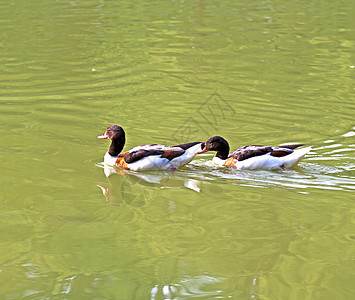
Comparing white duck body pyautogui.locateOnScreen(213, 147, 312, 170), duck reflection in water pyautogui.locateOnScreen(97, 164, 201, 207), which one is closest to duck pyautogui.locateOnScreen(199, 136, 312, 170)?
white duck body pyautogui.locateOnScreen(213, 147, 312, 170)

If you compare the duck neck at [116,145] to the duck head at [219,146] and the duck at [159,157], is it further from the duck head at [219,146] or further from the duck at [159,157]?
the duck head at [219,146]

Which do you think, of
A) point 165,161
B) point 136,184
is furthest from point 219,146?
point 136,184

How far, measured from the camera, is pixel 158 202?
814 cm

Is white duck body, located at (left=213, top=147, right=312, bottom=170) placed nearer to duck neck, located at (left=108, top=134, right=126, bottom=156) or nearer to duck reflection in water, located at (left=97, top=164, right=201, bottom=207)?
duck reflection in water, located at (left=97, top=164, right=201, bottom=207)

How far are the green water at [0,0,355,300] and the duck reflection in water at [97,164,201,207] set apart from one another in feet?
0.13

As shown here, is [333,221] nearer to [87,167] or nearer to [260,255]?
[260,255]

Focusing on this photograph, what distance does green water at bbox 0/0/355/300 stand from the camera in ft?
20.1

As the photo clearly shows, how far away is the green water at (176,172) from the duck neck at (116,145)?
0.35 m

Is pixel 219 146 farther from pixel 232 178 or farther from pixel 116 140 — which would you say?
pixel 116 140

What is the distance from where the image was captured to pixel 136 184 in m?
9.12

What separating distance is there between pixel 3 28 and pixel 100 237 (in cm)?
1607

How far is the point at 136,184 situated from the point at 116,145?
1020mm

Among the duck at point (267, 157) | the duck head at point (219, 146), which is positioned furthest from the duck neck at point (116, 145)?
the duck at point (267, 157)

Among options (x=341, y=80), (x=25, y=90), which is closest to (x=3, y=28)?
(x=25, y=90)
